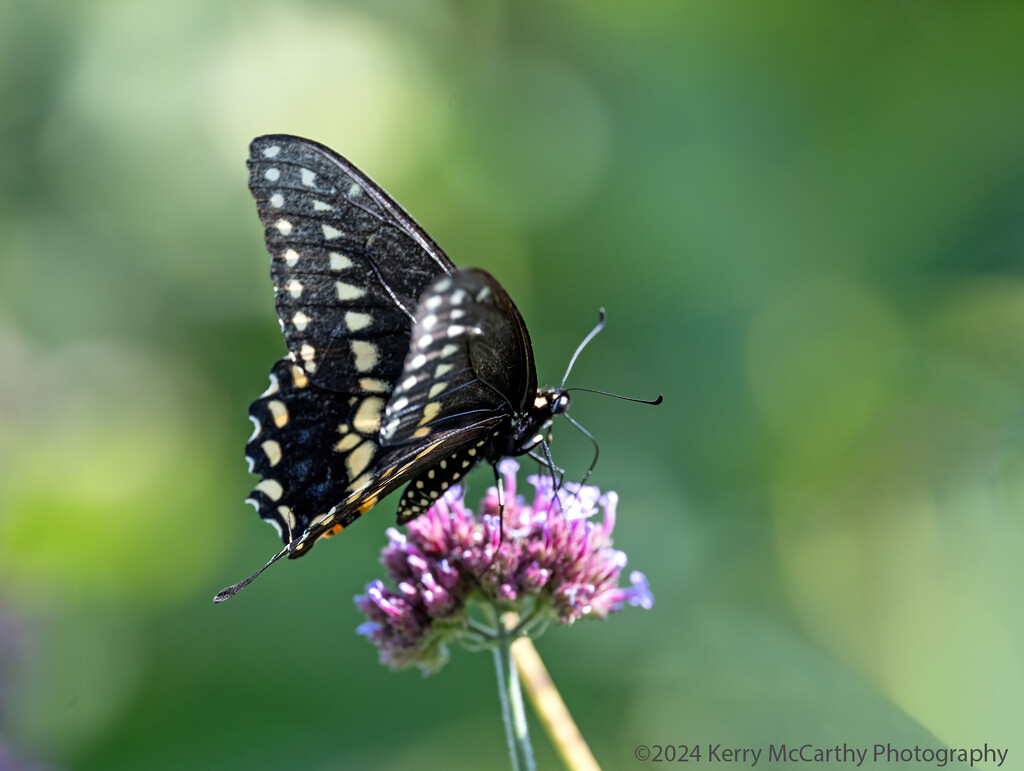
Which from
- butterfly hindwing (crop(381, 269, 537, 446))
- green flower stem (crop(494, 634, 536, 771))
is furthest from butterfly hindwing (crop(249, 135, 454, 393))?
green flower stem (crop(494, 634, 536, 771))

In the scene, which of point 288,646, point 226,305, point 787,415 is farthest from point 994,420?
point 226,305

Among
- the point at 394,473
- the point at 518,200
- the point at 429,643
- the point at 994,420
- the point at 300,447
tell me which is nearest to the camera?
the point at 394,473

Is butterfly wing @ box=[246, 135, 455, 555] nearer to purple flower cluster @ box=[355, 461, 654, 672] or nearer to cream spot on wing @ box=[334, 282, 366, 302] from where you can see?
cream spot on wing @ box=[334, 282, 366, 302]

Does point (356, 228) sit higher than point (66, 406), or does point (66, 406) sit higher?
point (356, 228)

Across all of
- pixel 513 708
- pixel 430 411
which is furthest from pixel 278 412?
pixel 513 708

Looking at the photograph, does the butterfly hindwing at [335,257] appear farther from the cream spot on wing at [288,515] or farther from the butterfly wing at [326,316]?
the cream spot on wing at [288,515]

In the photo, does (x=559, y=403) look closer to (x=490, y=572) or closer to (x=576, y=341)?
(x=490, y=572)

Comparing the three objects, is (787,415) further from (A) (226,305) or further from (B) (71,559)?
(B) (71,559)

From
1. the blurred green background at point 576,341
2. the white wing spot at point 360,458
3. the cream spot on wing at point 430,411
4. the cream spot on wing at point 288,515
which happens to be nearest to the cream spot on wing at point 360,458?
the white wing spot at point 360,458
